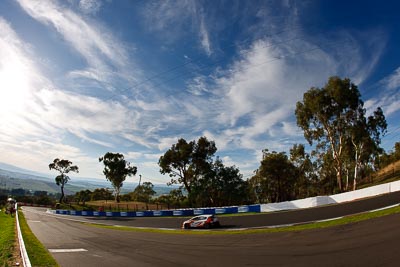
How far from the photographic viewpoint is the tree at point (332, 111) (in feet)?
156

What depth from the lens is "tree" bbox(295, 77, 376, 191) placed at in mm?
47625

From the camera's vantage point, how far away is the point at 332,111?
163 ft

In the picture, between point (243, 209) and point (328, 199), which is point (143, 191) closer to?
point (243, 209)

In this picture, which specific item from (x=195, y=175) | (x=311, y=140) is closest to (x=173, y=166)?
(x=195, y=175)

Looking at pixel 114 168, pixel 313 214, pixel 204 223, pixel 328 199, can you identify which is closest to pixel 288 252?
pixel 313 214

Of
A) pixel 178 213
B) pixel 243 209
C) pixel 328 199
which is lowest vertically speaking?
pixel 178 213

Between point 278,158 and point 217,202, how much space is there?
17.9 metres

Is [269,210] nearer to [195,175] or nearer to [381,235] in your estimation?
[381,235]

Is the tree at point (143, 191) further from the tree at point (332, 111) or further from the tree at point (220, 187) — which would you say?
the tree at point (332, 111)

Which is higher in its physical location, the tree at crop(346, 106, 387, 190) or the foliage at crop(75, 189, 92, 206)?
the tree at crop(346, 106, 387, 190)

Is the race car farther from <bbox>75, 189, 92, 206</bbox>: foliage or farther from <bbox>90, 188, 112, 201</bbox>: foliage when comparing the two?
<bbox>90, 188, 112, 201</bbox>: foliage

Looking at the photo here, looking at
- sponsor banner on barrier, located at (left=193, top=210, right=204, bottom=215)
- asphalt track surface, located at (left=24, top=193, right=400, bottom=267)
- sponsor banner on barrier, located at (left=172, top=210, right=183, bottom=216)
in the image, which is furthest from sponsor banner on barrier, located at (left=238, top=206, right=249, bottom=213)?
asphalt track surface, located at (left=24, top=193, right=400, bottom=267)

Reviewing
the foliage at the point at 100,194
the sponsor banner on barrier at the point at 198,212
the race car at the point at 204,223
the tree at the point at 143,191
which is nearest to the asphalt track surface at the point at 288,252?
the race car at the point at 204,223

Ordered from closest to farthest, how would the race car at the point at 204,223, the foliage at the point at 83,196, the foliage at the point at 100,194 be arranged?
1. the race car at the point at 204,223
2. the foliage at the point at 83,196
3. the foliage at the point at 100,194
